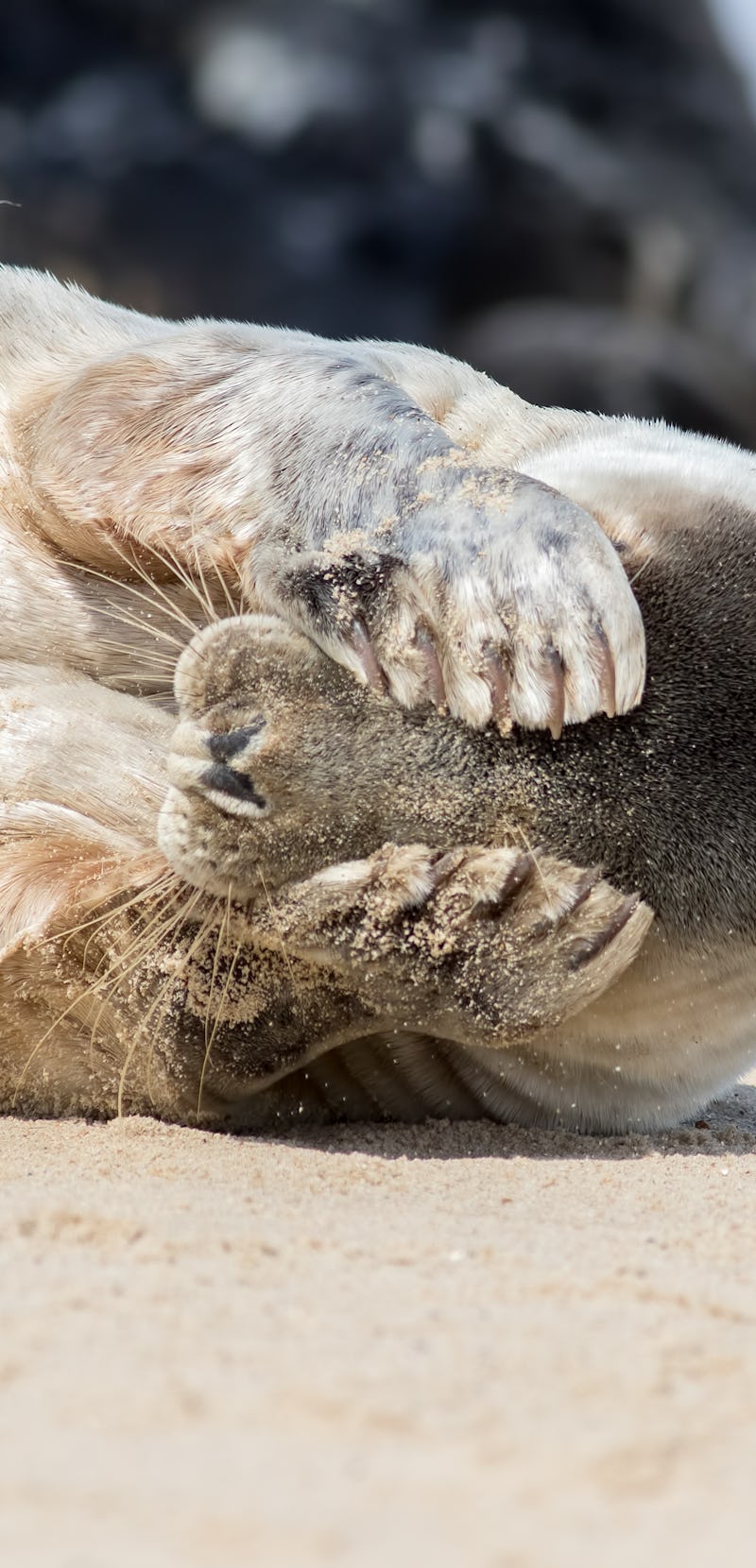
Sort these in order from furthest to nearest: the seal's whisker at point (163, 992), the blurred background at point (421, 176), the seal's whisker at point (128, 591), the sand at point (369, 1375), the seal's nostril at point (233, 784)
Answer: the blurred background at point (421, 176) < the seal's whisker at point (128, 591) < the seal's whisker at point (163, 992) < the seal's nostril at point (233, 784) < the sand at point (369, 1375)

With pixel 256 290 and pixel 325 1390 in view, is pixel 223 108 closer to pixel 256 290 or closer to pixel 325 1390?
pixel 256 290

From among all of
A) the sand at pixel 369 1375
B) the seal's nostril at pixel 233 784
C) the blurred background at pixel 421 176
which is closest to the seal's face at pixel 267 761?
the seal's nostril at pixel 233 784

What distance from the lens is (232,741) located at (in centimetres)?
182

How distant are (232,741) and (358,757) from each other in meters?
0.16

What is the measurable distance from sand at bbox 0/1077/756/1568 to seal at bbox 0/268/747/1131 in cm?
35

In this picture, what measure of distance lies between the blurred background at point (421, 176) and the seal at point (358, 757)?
7.01 metres

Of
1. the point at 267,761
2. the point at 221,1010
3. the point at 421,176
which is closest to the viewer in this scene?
the point at 267,761

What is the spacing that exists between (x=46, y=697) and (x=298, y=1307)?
1.44m

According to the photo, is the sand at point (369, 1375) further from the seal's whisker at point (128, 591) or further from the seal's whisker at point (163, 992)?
the seal's whisker at point (128, 591)

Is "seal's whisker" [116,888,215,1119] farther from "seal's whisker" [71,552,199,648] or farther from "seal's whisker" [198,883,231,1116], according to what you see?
"seal's whisker" [71,552,199,648]

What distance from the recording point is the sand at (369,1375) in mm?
791

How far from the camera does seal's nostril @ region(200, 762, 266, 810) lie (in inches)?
71.3

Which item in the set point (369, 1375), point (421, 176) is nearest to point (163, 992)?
point (369, 1375)

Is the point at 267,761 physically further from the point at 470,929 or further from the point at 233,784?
the point at 470,929
